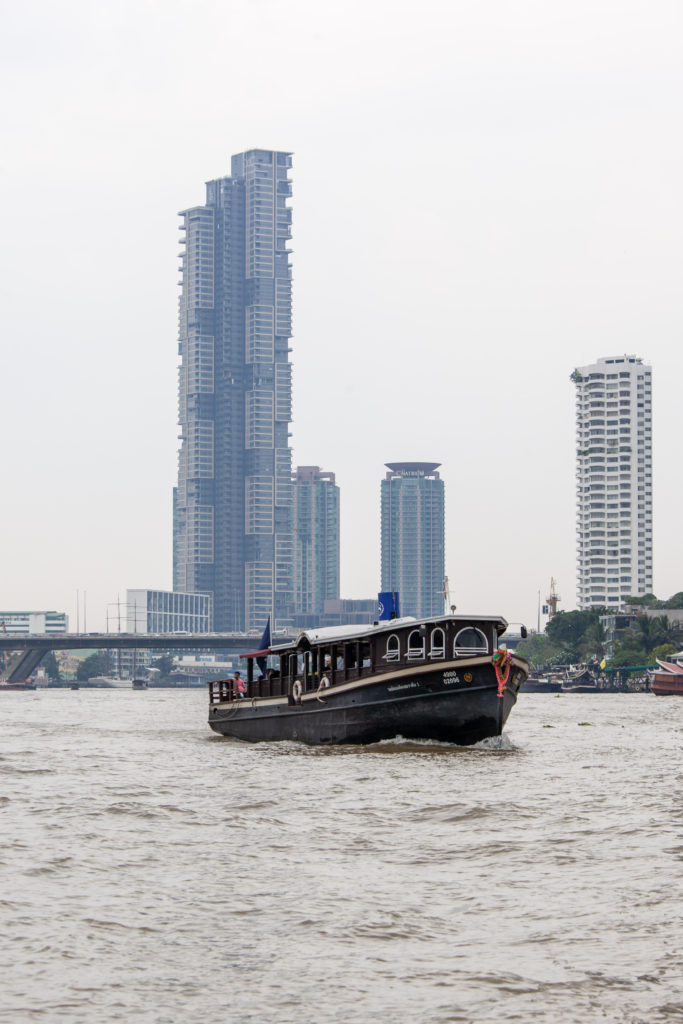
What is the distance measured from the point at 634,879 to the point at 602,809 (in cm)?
769

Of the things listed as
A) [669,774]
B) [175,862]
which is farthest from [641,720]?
[175,862]

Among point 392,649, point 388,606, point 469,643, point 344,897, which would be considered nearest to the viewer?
point 344,897

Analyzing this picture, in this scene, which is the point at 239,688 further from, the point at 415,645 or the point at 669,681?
the point at 669,681

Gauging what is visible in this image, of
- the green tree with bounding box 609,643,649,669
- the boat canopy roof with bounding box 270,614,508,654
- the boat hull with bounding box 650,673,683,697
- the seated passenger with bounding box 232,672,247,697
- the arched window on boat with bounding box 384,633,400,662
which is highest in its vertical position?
the boat canopy roof with bounding box 270,614,508,654

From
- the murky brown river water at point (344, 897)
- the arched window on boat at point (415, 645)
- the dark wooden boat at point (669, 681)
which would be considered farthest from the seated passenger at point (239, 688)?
the dark wooden boat at point (669, 681)

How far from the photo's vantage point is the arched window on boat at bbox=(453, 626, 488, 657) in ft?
128

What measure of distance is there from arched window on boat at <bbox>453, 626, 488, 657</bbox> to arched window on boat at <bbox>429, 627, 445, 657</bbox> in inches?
13.6

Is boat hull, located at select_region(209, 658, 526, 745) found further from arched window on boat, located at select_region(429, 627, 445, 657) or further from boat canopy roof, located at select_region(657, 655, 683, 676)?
boat canopy roof, located at select_region(657, 655, 683, 676)

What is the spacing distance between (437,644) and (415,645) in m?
0.69


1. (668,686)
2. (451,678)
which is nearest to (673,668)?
(668,686)

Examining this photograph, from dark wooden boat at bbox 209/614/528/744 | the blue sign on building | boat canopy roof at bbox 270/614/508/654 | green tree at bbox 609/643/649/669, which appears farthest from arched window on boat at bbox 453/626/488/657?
green tree at bbox 609/643/649/669

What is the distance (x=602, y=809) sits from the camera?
26047 mm

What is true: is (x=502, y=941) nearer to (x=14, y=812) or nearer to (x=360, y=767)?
(x=14, y=812)

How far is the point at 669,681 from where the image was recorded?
145250mm
